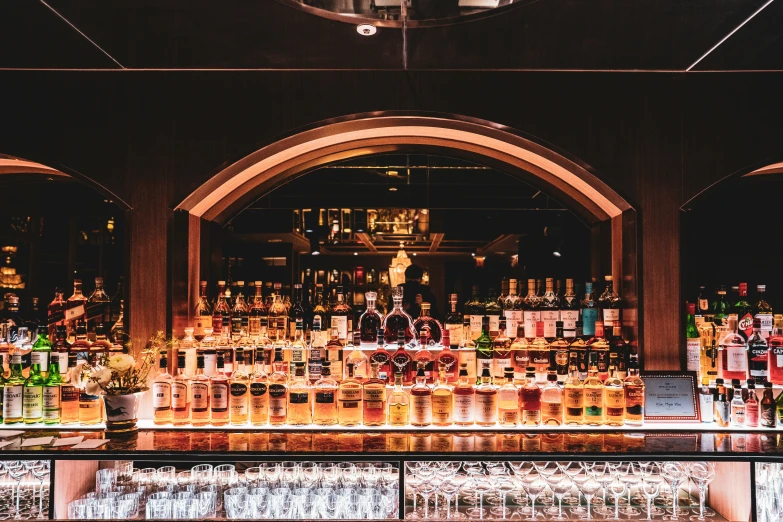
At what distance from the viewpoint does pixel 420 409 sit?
95.6 inches

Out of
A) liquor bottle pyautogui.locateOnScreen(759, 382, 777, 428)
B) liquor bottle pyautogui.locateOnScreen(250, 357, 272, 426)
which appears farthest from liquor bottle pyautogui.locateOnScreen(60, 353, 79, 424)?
liquor bottle pyautogui.locateOnScreen(759, 382, 777, 428)

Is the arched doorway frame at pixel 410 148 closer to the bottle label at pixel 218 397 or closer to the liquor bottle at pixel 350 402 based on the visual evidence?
the bottle label at pixel 218 397

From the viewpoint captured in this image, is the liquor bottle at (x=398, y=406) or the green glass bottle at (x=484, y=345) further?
the green glass bottle at (x=484, y=345)

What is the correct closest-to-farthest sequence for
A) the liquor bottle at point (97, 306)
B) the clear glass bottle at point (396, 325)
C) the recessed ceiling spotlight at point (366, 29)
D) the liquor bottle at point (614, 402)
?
the recessed ceiling spotlight at point (366, 29), the liquor bottle at point (614, 402), the clear glass bottle at point (396, 325), the liquor bottle at point (97, 306)

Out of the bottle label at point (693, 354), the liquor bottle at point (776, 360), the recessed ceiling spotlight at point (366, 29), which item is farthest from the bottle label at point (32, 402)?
the liquor bottle at point (776, 360)

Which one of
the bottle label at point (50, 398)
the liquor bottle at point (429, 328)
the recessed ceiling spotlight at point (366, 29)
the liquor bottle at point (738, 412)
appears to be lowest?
the liquor bottle at point (738, 412)

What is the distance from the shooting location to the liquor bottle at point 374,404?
2436mm

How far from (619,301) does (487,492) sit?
1169 millimetres

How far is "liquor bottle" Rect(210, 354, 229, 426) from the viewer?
2.47 meters

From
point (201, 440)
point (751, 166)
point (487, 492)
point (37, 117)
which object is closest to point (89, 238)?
point (37, 117)

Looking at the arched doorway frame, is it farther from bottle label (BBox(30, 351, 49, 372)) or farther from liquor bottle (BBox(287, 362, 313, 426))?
liquor bottle (BBox(287, 362, 313, 426))

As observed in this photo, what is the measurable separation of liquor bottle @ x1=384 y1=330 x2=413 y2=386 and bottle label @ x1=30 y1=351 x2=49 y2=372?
5.00ft

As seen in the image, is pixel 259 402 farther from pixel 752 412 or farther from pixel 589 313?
pixel 752 412

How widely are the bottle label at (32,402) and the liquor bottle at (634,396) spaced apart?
2.49 metres
